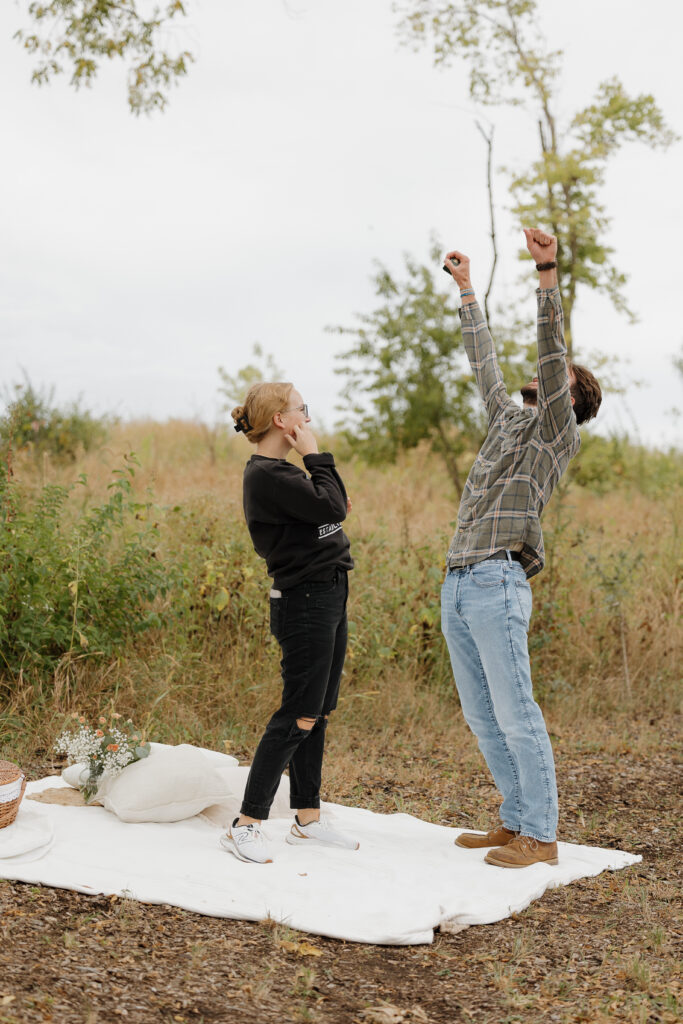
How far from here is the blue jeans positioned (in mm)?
3400

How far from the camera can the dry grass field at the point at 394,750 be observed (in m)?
2.58

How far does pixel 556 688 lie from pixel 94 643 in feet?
9.71

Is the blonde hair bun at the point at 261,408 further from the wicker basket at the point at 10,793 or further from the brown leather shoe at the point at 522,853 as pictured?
the brown leather shoe at the point at 522,853

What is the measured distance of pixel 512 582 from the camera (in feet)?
11.2

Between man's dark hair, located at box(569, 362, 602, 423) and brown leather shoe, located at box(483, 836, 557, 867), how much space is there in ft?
4.91

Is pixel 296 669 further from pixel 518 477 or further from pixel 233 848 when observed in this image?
pixel 518 477

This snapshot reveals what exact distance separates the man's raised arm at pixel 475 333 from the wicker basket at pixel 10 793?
6.91 feet

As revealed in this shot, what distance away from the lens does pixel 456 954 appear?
294 cm

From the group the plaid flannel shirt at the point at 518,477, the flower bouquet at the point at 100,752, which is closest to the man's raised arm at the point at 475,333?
the plaid flannel shirt at the point at 518,477

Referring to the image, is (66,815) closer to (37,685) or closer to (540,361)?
(37,685)

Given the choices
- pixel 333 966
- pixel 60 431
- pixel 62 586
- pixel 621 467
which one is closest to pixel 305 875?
pixel 333 966

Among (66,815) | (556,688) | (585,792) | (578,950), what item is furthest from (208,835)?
(556,688)

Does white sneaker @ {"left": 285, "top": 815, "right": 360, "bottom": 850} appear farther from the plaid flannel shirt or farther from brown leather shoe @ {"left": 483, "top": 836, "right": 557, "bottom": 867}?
the plaid flannel shirt

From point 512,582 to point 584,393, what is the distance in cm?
71
